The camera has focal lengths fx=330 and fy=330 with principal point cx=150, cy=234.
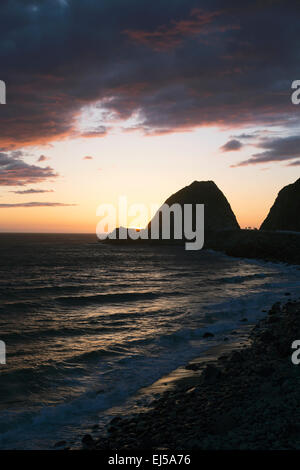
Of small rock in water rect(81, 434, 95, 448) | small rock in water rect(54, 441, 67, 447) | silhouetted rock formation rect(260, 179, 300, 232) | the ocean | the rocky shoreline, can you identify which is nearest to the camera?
the rocky shoreline

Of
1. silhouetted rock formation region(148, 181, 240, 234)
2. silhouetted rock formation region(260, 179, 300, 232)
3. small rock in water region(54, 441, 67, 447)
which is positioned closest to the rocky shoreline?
small rock in water region(54, 441, 67, 447)

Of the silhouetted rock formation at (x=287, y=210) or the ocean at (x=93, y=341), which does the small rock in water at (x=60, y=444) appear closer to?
the ocean at (x=93, y=341)

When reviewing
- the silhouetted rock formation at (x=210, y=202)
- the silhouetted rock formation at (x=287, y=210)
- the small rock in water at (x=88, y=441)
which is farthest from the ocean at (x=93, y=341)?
the silhouetted rock formation at (x=210, y=202)

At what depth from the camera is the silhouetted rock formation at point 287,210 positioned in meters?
99.2

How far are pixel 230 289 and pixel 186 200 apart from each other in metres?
147

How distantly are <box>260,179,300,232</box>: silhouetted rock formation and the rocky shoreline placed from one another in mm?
97078

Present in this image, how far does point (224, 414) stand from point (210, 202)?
6388 inches

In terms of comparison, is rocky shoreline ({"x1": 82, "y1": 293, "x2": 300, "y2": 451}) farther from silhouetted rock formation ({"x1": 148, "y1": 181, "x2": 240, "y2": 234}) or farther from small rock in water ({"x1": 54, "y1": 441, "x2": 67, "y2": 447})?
silhouetted rock formation ({"x1": 148, "y1": 181, "x2": 240, "y2": 234})

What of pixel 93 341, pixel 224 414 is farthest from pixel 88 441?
pixel 93 341

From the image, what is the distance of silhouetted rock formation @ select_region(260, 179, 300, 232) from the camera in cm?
9925

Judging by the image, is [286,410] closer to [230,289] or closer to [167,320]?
[167,320]

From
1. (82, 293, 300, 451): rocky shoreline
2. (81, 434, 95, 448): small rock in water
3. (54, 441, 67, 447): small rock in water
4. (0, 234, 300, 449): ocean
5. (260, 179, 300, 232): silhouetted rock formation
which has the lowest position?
(0, 234, 300, 449): ocean

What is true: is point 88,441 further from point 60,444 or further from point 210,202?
point 210,202

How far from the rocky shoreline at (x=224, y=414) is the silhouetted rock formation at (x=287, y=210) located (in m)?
97.1
